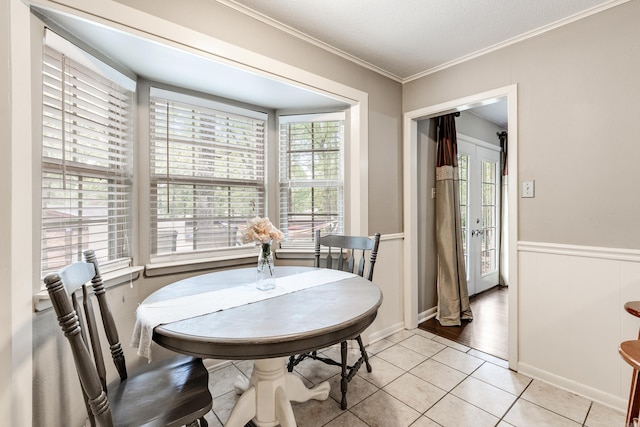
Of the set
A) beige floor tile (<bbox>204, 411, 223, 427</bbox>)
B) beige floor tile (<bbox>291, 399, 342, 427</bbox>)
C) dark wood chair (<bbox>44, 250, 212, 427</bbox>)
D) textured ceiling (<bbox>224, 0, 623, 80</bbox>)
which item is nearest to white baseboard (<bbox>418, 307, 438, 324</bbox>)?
beige floor tile (<bbox>291, 399, 342, 427</bbox>)

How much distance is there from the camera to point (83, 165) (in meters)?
1.59

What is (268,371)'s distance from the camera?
56.1 inches

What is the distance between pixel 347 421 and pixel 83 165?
208 cm

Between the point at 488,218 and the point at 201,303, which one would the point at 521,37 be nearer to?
the point at 488,218

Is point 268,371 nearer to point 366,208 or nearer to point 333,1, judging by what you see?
point 366,208

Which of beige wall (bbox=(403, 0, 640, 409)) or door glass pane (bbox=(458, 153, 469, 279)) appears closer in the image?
beige wall (bbox=(403, 0, 640, 409))

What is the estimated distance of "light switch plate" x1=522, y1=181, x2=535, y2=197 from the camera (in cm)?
206

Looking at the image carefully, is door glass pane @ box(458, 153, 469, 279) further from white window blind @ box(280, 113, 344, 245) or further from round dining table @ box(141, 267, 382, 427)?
round dining table @ box(141, 267, 382, 427)

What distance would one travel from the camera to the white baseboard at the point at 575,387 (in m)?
1.72

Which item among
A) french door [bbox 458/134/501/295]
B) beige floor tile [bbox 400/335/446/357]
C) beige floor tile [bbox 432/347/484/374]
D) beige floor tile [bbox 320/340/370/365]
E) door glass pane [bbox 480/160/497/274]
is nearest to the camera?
beige floor tile [bbox 432/347/484/374]

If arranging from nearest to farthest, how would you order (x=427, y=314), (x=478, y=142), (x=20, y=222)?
(x=20, y=222)
(x=427, y=314)
(x=478, y=142)

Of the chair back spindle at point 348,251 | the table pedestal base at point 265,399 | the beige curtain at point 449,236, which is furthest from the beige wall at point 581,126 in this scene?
the table pedestal base at point 265,399

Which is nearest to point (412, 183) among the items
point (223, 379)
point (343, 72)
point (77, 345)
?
point (343, 72)

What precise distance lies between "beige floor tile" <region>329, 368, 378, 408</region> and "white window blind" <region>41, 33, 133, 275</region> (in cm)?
163
